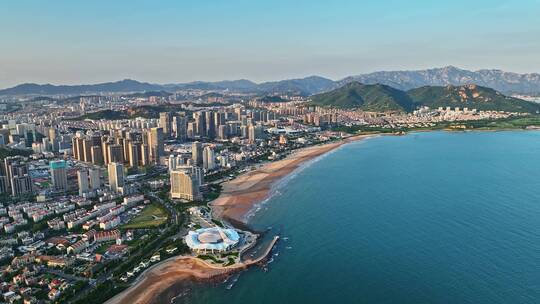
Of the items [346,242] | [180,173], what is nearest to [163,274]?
[346,242]

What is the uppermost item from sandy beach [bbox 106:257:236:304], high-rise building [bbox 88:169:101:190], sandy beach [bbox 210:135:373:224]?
high-rise building [bbox 88:169:101:190]

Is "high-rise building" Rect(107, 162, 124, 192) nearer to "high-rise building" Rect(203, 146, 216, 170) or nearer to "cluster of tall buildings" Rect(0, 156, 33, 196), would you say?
"cluster of tall buildings" Rect(0, 156, 33, 196)

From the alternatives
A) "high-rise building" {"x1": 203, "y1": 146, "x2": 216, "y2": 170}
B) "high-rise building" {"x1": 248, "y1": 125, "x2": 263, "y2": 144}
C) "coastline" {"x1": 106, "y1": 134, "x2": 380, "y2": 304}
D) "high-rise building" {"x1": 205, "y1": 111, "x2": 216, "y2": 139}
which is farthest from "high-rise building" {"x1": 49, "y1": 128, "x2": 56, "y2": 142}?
"coastline" {"x1": 106, "y1": 134, "x2": 380, "y2": 304}

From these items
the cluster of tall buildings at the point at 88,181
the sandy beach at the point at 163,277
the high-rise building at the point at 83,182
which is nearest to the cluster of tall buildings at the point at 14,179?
the cluster of tall buildings at the point at 88,181

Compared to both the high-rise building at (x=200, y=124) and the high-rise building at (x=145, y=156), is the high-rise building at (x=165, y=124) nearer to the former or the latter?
the high-rise building at (x=200, y=124)

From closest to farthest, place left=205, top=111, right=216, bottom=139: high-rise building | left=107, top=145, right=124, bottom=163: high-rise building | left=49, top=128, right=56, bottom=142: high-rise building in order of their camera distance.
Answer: left=107, top=145, right=124, bottom=163: high-rise building < left=49, top=128, right=56, bottom=142: high-rise building < left=205, top=111, right=216, bottom=139: high-rise building

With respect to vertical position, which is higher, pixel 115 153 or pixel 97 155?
pixel 115 153

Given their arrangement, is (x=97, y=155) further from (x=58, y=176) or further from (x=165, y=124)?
(x=165, y=124)

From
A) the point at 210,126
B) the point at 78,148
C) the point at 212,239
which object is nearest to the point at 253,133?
the point at 210,126
